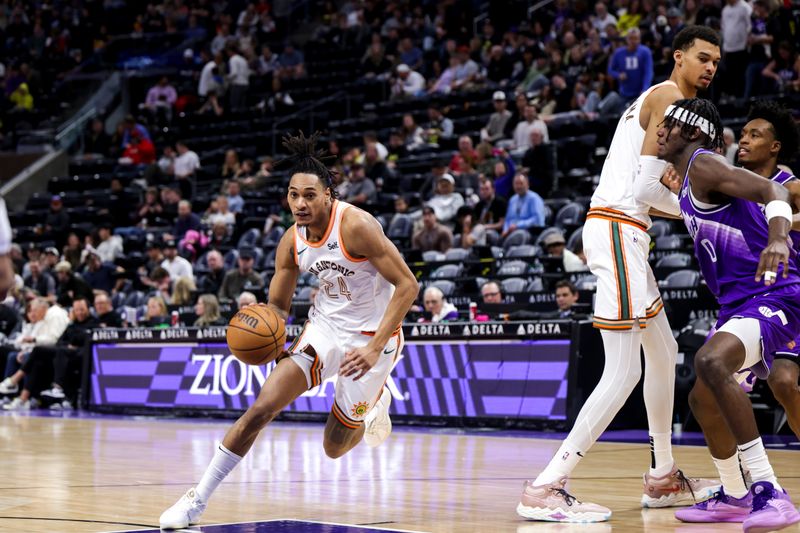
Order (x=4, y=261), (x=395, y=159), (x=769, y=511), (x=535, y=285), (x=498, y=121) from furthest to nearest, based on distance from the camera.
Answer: (x=395, y=159), (x=498, y=121), (x=535, y=285), (x=769, y=511), (x=4, y=261)

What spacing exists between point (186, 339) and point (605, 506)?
302 inches

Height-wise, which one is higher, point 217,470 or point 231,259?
point 231,259

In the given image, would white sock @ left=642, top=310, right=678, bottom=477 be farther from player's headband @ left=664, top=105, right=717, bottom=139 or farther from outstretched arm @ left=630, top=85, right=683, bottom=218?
player's headband @ left=664, top=105, right=717, bottom=139

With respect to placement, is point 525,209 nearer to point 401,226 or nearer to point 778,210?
point 401,226

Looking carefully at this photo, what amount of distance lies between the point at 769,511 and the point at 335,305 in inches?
91.1

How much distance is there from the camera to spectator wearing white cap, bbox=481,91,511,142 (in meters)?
16.6

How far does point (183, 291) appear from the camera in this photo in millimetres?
15297

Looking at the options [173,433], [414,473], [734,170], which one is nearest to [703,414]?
[734,170]

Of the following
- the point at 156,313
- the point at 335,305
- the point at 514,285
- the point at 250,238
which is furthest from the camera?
the point at 250,238

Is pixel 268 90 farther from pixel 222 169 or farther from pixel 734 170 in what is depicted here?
pixel 734 170

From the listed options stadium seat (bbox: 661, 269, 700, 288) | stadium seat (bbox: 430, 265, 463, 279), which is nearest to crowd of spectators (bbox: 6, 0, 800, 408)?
stadium seat (bbox: 430, 265, 463, 279)

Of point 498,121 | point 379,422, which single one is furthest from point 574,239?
point 379,422

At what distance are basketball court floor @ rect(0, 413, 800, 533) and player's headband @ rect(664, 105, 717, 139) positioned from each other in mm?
1727

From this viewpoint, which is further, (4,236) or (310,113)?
(310,113)
